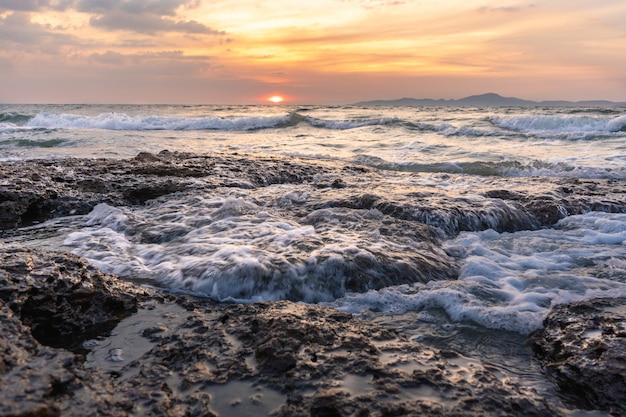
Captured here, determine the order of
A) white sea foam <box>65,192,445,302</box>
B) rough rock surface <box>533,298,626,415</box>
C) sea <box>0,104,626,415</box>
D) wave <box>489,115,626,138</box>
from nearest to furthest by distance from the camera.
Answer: rough rock surface <box>533,298,626,415</box>, sea <box>0,104,626,415</box>, white sea foam <box>65,192,445,302</box>, wave <box>489,115,626,138</box>

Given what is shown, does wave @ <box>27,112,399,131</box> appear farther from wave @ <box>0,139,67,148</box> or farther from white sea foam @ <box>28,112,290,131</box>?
wave @ <box>0,139,67,148</box>

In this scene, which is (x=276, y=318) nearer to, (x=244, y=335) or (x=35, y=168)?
(x=244, y=335)

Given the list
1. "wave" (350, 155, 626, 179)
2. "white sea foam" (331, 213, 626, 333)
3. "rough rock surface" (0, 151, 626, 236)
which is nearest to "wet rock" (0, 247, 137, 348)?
"white sea foam" (331, 213, 626, 333)

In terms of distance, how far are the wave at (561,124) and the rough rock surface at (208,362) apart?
20000 millimetres

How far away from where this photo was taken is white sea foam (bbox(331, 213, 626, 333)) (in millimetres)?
3127

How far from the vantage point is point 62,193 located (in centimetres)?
590

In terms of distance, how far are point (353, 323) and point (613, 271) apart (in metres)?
2.65

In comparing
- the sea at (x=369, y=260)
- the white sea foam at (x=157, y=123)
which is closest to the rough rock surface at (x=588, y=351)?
the sea at (x=369, y=260)

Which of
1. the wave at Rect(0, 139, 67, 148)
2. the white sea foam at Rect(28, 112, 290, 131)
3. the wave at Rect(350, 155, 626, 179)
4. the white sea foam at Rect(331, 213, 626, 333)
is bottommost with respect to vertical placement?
the white sea foam at Rect(331, 213, 626, 333)

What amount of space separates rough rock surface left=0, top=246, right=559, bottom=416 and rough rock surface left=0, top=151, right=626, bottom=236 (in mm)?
2929

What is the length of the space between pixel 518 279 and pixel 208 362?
264 centimetres

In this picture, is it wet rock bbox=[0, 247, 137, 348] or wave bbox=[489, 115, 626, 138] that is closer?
wet rock bbox=[0, 247, 137, 348]

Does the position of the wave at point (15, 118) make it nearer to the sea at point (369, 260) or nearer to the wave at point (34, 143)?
the wave at point (34, 143)

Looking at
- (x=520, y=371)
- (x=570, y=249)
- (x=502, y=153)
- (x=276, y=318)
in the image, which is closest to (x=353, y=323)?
(x=276, y=318)
